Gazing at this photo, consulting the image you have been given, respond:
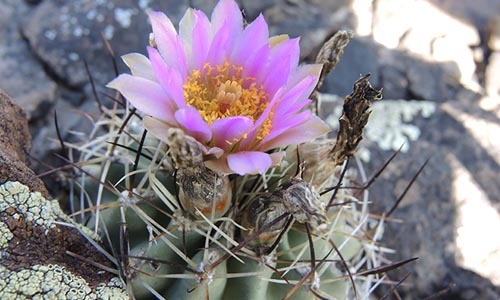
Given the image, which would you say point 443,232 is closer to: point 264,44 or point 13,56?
point 264,44

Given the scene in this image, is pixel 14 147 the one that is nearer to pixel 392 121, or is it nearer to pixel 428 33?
pixel 392 121

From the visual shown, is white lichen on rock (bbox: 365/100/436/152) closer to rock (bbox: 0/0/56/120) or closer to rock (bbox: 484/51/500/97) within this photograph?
rock (bbox: 484/51/500/97)

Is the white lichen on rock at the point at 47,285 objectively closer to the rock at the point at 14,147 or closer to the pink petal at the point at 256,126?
the rock at the point at 14,147

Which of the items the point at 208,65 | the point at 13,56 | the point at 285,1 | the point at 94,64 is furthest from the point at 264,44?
the point at 285,1

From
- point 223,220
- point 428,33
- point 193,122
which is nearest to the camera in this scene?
point 193,122

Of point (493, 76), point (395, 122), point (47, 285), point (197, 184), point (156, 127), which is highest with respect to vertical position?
point (156, 127)

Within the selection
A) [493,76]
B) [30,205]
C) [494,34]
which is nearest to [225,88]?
[30,205]

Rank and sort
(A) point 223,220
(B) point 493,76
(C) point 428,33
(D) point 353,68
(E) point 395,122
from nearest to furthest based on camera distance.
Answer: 1. (A) point 223,220
2. (E) point 395,122
3. (D) point 353,68
4. (B) point 493,76
5. (C) point 428,33
